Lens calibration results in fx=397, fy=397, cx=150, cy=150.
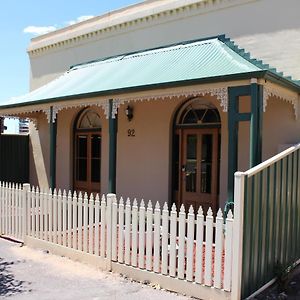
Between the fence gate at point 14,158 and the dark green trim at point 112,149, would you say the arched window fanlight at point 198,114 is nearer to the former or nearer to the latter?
the dark green trim at point 112,149

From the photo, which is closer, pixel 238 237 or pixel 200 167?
pixel 238 237

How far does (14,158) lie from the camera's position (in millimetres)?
13664

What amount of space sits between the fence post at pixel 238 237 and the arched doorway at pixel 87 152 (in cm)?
749

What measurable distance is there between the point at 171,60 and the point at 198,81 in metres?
2.23

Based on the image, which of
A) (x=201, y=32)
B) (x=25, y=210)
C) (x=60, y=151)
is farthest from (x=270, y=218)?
(x=60, y=151)

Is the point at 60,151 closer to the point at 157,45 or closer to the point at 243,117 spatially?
the point at 157,45

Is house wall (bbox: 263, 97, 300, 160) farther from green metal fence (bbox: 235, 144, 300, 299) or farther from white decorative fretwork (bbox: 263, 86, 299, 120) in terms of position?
green metal fence (bbox: 235, 144, 300, 299)

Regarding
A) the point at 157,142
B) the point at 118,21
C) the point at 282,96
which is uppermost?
the point at 118,21

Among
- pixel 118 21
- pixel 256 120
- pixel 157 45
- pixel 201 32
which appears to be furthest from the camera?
pixel 118 21

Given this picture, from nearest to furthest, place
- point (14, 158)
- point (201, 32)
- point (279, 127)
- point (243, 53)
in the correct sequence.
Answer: point (279, 127)
point (243, 53)
point (201, 32)
point (14, 158)

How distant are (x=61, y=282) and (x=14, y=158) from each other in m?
8.94

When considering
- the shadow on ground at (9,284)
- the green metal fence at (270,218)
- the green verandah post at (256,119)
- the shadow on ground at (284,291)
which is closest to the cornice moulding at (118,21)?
the green verandah post at (256,119)

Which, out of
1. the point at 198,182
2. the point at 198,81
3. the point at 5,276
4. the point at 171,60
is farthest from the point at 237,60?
the point at 5,276

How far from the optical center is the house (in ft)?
22.9
